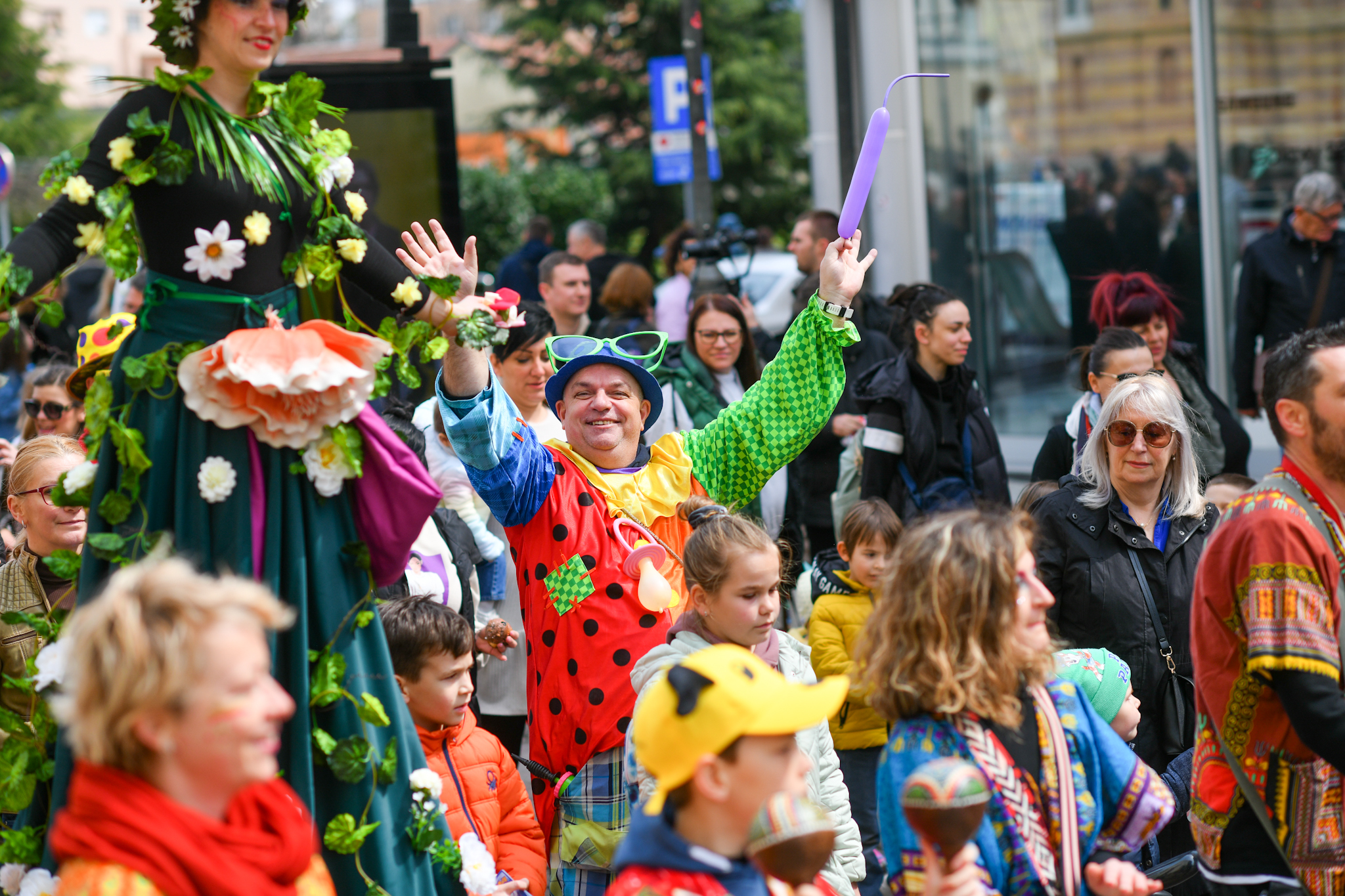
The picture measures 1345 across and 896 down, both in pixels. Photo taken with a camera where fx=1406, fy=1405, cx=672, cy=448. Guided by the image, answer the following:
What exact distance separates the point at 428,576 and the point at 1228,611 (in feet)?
8.01

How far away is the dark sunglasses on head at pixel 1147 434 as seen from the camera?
4.38m

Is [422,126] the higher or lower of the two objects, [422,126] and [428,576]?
the higher

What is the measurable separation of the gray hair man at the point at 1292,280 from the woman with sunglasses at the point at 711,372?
9.70 feet

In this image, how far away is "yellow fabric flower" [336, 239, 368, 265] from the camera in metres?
2.83

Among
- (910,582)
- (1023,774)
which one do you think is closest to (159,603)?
(910,582)

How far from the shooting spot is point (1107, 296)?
6.29m

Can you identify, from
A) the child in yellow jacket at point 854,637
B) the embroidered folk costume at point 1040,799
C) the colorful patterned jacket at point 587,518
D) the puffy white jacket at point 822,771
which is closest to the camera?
the embroidered folk costume at point 1040,799

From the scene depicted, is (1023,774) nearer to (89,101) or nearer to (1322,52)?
(1322,52)

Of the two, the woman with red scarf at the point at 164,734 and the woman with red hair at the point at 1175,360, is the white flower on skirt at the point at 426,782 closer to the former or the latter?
the woman with red scarf at the point at 164,734

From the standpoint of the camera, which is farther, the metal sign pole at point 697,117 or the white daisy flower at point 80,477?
the metal sign pole at point 697,117

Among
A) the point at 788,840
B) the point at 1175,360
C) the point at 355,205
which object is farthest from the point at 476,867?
the point at 1175,360

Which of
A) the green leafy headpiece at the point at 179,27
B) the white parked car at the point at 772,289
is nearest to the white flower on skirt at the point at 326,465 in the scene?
the green leafy headpiece at the point at 179,27

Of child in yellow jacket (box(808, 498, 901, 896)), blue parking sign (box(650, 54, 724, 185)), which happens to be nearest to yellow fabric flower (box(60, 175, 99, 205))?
child in yellow jacket (box(808, 498, 901, 896))

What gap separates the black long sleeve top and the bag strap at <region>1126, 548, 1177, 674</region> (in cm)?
275
